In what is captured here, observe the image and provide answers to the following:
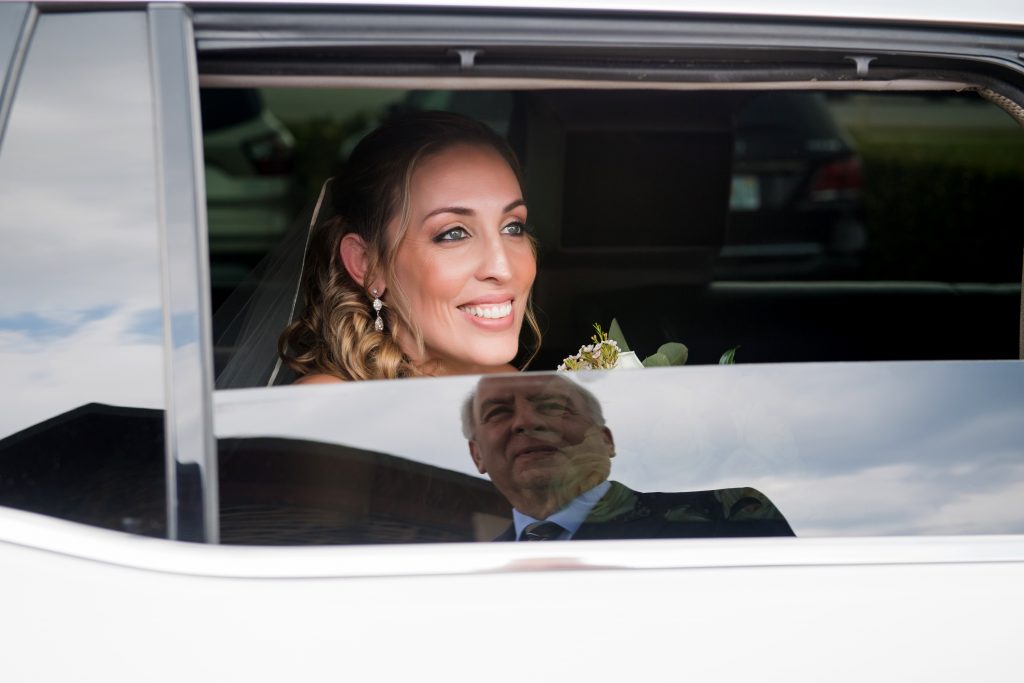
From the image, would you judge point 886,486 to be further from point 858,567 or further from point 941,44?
point 941,44

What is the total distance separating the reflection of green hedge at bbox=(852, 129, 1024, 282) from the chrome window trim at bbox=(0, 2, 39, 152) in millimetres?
7048

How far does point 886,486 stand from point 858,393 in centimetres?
12

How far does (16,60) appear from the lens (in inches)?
52.1

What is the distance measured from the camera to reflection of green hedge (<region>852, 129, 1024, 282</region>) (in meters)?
7.99

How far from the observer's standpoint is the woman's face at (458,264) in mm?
2119

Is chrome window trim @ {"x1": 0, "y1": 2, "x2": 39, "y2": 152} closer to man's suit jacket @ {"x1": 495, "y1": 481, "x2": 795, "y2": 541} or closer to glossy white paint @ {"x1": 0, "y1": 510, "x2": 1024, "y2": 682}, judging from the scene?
glossy white paint @ {"x1": 0, "y1": 510, "x2": 1024, "y2": 682}

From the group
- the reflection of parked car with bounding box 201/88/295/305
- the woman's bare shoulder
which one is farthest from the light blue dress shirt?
the reflection of parked car with bounding box 201/88/295/305

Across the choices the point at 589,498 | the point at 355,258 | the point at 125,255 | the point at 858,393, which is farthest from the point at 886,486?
the point at 355,258

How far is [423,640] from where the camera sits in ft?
4.18

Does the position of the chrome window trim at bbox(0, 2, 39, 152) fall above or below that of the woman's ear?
below

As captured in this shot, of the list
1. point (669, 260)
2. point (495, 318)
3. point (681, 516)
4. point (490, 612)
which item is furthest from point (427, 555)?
point (669, 260)

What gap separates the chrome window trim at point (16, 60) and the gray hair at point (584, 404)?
2.13 ft

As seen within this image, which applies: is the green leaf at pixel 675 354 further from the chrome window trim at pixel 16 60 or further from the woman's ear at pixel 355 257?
the chrome window trim at pixel 16 60

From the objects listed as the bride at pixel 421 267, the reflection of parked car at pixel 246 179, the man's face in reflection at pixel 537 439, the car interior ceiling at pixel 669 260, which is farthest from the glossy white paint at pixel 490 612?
the reflection of parked car at pixel 246 179
